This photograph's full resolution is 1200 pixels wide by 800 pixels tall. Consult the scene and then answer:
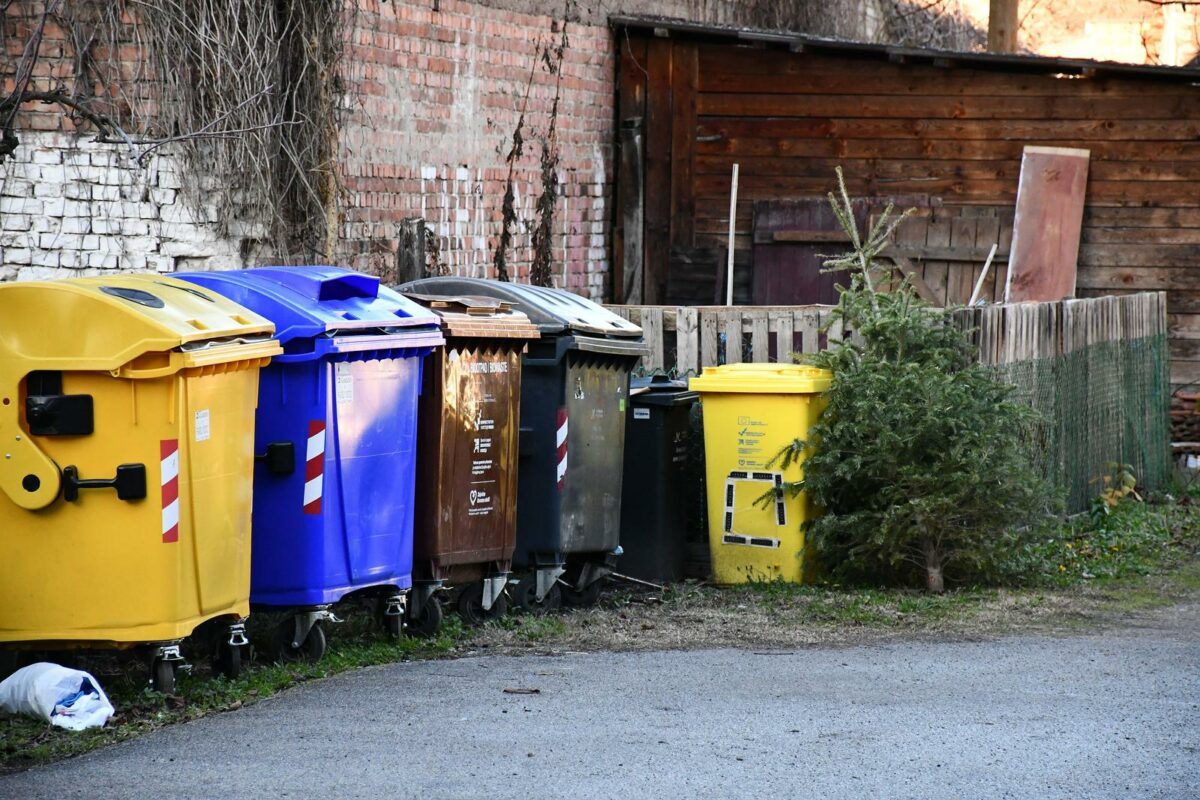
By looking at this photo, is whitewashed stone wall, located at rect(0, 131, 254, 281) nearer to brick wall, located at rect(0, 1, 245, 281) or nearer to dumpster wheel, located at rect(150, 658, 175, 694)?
brick wall, located at rect(0, 1, 245, 281)

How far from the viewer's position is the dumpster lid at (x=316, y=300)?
7.51m

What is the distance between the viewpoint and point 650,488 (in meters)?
10.1

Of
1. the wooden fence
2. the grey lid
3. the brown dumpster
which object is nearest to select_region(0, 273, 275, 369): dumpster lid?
the brown dumpster

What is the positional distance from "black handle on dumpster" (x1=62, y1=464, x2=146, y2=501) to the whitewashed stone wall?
4.11 meters

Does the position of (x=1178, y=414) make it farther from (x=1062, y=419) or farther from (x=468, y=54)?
(x=468, y=54)

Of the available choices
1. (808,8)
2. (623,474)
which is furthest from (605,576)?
(808,8)

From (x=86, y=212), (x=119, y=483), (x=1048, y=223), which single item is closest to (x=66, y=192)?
(x=86, y=212)

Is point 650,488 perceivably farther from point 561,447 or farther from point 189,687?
point 189,687

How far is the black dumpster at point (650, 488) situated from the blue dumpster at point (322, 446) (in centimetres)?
234

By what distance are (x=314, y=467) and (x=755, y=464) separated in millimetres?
3155

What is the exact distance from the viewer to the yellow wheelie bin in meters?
6.61

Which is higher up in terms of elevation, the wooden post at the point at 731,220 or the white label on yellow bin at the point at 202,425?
the wooden post at the point at 731,220

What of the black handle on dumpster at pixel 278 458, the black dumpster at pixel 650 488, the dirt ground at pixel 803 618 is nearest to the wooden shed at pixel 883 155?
the dirt ground at pixel 803 618

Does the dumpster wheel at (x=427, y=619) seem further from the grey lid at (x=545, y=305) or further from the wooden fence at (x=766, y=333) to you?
the wooden fence at (x=766, y=333)
